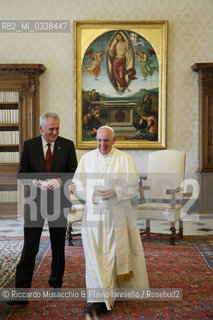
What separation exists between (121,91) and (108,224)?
5.22m

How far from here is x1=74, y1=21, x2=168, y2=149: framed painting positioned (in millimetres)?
8156

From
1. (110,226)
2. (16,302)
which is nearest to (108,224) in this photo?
(110,226)

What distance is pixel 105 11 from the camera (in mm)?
8133

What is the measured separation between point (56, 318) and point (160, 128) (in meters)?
5.60

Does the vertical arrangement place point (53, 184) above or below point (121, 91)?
below

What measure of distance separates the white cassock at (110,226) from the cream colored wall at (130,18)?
468 centimetres

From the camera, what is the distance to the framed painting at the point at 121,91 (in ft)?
26.8

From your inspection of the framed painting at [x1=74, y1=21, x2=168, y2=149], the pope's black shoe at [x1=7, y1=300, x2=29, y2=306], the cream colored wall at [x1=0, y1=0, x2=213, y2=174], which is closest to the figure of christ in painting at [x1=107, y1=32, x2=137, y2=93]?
the framed painting at [x1=74, y1=21, x2=168, y2=149]

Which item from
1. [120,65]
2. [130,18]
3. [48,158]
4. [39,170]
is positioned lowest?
[39,170]

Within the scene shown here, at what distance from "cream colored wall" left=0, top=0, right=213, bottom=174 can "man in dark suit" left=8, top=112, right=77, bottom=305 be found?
4640 millimetres

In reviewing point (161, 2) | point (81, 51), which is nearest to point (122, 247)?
point (81, 51)

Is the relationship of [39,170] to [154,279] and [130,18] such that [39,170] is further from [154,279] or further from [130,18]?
[130,18]

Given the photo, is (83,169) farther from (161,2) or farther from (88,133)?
(161,2)

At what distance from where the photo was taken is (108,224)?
3.45 metres
